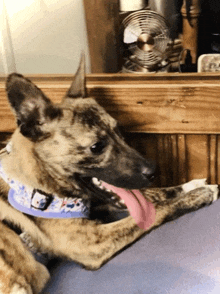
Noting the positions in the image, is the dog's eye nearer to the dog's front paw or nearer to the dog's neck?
the dog's neck

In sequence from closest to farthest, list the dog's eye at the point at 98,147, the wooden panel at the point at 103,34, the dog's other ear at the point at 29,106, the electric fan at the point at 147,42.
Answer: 1. the dog's other ear at the point at 29,106
2. the dog's eye at the point at 98,147
3. the wooden panel at the point at 103,34
4. the electric fan at the point at 147,42

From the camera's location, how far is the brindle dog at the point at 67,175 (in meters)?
1.03

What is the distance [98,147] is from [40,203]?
228 mm

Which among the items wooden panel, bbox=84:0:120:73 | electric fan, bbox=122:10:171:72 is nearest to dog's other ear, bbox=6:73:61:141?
wooden panel, bbox=84:0:120:73

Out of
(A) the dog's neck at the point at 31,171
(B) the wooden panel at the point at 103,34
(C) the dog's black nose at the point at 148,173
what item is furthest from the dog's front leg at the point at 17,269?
(B) the wooden panel at the point at 103,34

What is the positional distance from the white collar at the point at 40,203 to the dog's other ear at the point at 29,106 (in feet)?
0.46

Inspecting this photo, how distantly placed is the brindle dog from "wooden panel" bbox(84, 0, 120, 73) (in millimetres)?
449

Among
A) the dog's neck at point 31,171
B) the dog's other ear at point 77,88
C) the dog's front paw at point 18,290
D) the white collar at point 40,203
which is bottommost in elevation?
the dog's front paw at point 18,290

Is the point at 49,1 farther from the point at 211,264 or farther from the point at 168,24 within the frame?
the point at 211,264

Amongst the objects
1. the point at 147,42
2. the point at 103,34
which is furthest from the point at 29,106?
the point at 147,42

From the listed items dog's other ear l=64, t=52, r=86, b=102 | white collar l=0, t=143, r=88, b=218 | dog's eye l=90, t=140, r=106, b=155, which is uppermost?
dog's other ear l=64, t=52, r=86, b=102

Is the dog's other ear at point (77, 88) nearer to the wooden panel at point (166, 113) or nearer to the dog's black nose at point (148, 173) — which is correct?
the wooden panel at point (166, 113)

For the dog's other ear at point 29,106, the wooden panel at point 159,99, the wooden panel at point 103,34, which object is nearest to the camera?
the dog's other ear at point 29,106

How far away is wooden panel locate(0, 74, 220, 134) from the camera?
1229 millimetres
